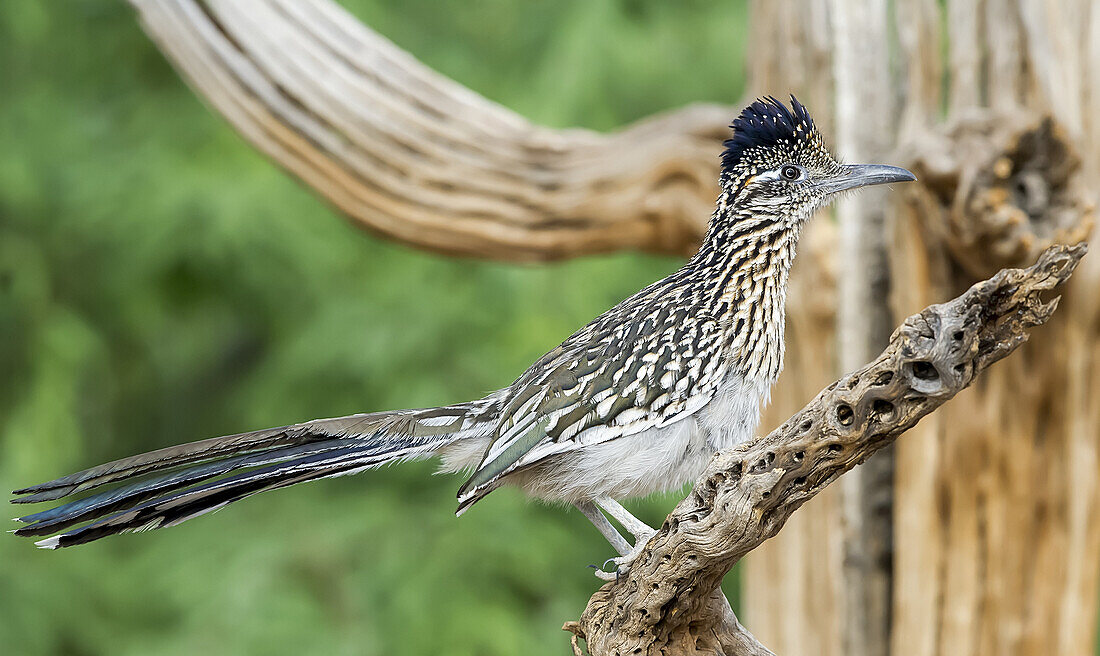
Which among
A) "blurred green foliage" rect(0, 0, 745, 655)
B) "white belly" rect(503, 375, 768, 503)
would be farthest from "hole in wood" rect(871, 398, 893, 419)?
"blurred green foliage" rect(0, 0, 745, 655)

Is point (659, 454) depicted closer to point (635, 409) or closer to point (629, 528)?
point (635, 409)

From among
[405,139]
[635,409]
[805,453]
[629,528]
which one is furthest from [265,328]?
[805,453]

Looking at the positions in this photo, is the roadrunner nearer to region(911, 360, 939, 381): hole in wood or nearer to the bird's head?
the bird's head

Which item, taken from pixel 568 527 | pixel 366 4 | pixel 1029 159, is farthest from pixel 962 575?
pixel 366 4

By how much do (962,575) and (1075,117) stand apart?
1542mm

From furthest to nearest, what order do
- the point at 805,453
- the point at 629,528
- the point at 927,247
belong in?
the point at 927,247
the point at 629,528
the point at 805,453

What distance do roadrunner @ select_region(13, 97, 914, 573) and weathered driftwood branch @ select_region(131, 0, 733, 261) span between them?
6.59 feet

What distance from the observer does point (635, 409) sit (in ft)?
6.81

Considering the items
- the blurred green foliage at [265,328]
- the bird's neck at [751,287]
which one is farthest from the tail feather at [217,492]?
the blurred green foliage at [265,328]

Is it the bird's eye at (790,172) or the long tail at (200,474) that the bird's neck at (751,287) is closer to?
the bird's eye at (790,172)

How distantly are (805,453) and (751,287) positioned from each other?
1.49ft

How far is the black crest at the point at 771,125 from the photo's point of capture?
2.09 meters

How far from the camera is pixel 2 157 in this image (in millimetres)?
5562

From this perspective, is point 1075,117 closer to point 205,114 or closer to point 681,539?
point 681,539
